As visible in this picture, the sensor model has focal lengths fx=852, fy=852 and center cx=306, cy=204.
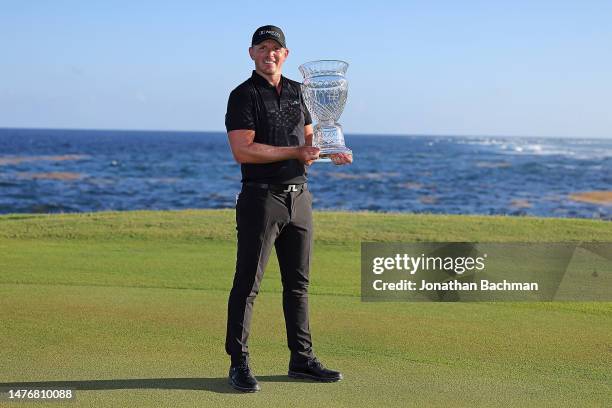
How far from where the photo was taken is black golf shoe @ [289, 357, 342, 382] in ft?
13.9

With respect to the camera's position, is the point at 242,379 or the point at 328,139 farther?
the point at 328,139

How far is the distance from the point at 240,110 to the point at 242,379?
1286 mm

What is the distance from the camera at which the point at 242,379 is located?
4047 mm

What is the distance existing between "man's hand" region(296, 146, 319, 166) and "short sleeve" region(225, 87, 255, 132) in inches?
10.8

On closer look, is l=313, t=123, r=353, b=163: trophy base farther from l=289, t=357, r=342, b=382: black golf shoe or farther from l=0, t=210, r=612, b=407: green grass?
l=0, t=210, r=612, b=407: green grass

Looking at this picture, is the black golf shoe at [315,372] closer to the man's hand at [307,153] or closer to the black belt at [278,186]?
the black belt at [278,186]

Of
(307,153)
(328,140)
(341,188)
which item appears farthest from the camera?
(341,188)

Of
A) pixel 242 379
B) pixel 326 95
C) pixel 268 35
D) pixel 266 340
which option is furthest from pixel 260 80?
pixel 266 340

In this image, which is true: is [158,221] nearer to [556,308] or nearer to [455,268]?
[455,268]

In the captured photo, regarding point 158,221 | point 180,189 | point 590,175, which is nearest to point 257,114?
point 158,221

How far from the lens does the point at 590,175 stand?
6319cm

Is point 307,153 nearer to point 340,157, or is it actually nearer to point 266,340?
point 340,157
